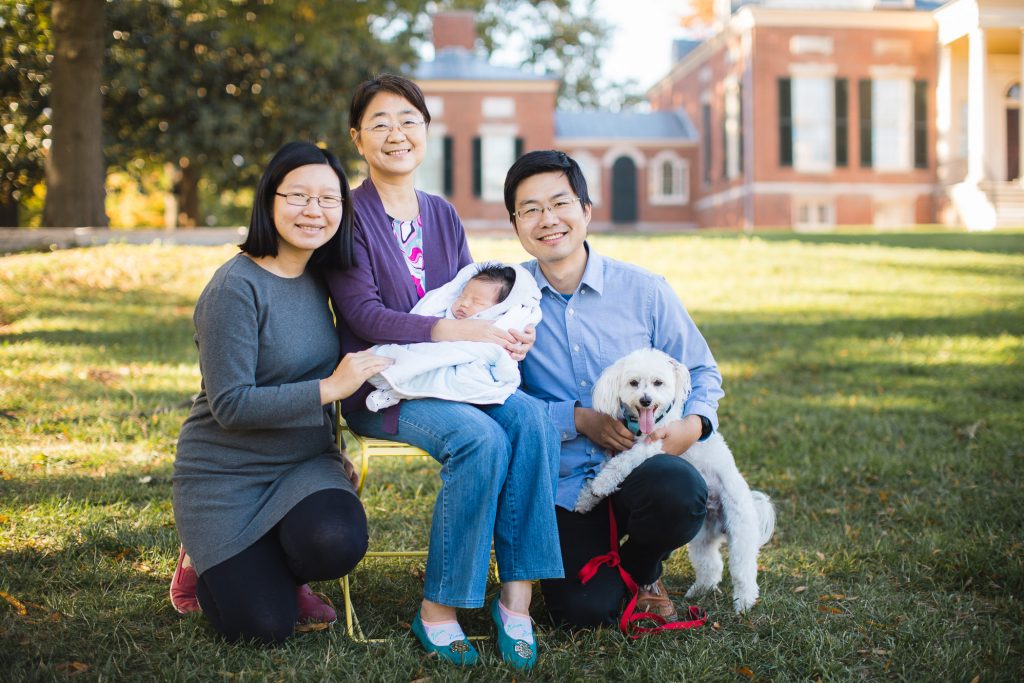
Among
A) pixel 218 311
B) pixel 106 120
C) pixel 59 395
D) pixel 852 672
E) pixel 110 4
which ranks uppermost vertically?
pixel 110 4

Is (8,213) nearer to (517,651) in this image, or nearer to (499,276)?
(499,276)

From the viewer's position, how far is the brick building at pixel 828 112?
2536 cm

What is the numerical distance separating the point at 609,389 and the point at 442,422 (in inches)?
24.5

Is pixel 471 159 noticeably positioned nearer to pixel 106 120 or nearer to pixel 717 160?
pixel 717 160

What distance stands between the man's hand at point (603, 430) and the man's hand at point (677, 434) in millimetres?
90

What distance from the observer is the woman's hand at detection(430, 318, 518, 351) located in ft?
9.38

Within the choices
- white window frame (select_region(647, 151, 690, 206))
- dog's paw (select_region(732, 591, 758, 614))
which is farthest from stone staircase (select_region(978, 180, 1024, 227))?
dog's paw (select_region(732, 591, 758, 614))

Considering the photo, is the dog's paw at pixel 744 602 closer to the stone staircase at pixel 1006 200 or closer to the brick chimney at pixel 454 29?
the stone staircase at pixel 1006 200

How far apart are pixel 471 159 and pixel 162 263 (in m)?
17.8

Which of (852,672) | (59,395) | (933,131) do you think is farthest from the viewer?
(933,131)

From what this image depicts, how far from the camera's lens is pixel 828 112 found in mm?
25781

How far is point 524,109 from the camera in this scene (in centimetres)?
2762

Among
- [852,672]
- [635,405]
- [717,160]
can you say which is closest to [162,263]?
[635,405]

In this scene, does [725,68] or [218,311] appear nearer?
[218,311]
